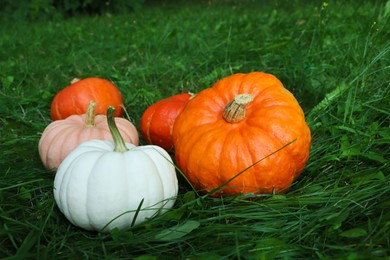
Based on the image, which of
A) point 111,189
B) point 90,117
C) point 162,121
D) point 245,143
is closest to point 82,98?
point 90,117

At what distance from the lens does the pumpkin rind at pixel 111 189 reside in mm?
1664

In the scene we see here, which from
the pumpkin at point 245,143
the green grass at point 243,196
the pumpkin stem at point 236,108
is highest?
the pumpkin stem at point 236,108

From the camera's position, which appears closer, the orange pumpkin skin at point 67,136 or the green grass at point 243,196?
the green grass at point 243,196

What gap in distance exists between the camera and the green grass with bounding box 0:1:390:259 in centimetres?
149

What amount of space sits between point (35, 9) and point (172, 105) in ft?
21.5

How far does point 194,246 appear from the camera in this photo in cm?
152

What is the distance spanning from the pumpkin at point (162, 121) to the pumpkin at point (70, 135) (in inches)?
4.3

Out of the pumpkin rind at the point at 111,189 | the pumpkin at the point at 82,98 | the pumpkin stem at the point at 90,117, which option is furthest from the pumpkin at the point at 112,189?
the pumpkin at the point at 82,98

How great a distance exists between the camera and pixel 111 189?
5.44 ft

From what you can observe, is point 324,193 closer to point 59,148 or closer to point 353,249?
point 353,249

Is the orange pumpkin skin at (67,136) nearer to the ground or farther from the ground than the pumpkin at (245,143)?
nearer to the ground

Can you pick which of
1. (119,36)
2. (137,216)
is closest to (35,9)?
(119,36)

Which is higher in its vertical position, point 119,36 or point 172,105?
point 172,105

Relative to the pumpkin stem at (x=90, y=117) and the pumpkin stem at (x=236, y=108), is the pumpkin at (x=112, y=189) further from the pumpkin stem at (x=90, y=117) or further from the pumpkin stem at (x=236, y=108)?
the pumpkin stem at (x=90, y=117)
